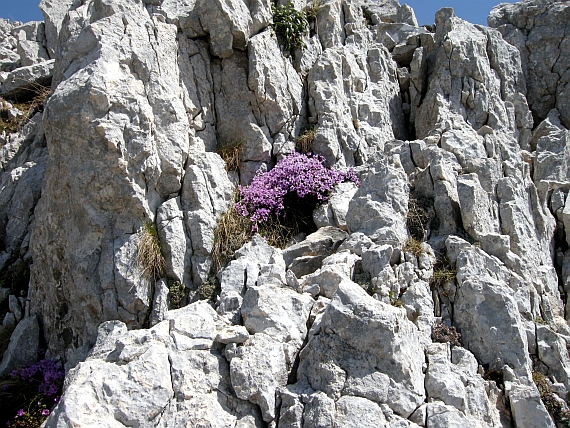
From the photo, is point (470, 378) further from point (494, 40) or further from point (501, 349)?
point (494, 40)

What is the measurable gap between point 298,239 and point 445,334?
3.86 metres

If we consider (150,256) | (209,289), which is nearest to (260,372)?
(209,289)

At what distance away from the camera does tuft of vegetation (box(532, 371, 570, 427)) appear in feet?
26.6

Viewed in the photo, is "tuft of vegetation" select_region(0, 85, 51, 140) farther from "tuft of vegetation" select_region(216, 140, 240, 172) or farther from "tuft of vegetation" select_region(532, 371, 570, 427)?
"tuft of vegetation" select_region(532, 371, 570, 427)

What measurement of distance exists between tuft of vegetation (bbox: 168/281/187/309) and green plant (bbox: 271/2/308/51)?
764 cm

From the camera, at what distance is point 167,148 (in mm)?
11023

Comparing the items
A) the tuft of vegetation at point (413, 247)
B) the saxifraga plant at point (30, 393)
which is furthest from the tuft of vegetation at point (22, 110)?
the tuft of vegetation at point (413, 247)

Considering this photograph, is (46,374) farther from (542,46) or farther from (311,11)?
(542,46)

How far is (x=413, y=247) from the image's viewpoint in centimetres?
997

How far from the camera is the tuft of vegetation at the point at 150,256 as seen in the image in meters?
A: 9.99

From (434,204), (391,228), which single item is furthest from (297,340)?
(434,204)

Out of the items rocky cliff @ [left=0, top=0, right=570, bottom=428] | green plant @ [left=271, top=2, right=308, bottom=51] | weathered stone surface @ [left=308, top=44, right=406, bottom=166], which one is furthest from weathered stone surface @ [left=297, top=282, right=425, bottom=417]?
green plant @ [left=271, top=2, right=308, bottom=51]

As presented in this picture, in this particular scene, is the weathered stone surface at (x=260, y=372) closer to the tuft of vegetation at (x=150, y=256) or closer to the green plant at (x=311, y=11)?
the tuft of vegetation at (x=150, y=256)

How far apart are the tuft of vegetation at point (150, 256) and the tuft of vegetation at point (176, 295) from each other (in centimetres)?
36
